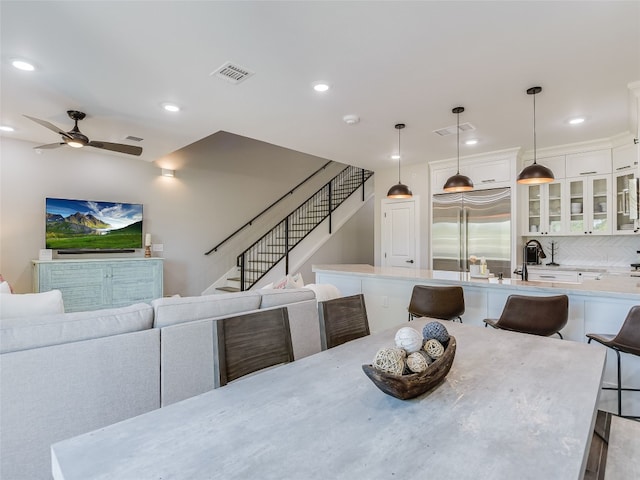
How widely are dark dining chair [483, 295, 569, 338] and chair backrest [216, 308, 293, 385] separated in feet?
6.21

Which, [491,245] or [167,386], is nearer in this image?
[167,386]

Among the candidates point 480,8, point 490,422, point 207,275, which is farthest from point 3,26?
point 207,275

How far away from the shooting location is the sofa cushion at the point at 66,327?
5.21 ft

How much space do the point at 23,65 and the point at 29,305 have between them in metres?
2.12

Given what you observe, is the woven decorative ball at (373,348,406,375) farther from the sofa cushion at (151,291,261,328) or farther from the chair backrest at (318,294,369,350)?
the sofa cushion at (151,291,261,328)

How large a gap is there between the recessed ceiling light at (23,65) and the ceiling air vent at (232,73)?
1.44 m

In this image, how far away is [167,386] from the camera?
6.61ft

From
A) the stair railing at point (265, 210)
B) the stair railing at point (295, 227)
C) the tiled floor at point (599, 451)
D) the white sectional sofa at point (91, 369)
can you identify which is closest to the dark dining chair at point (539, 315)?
the tiled floor at point (599, 451)

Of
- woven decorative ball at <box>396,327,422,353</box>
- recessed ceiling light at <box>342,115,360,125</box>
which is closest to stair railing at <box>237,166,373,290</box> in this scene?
recessed ceiling light at <box>342,115,360,125</box>

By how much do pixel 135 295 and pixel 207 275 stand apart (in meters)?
1.43

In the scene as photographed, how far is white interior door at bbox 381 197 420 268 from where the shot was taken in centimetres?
630

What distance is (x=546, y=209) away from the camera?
5305 millimetres

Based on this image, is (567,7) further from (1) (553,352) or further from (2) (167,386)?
(2) (167,386)

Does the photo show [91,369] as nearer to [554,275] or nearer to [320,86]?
[320,86]
